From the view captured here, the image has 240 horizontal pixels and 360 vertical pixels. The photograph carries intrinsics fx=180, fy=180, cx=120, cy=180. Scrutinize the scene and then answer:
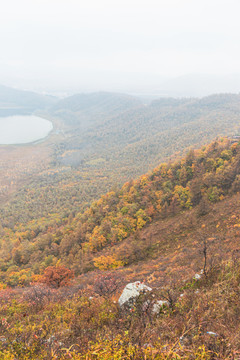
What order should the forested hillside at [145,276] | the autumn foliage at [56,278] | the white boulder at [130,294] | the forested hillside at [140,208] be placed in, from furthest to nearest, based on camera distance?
the forested hillside at [140,208] < the autumn foliage at [56,278] < the white boulder at [130,294] < the forested hillside at [145,276]

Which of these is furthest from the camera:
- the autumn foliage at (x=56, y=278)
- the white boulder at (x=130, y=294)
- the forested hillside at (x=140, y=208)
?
the forested hillside at (x=140, y=208)

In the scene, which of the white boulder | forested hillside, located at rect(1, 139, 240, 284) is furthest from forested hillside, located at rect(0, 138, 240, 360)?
the white boulder

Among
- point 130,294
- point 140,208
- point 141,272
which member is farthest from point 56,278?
point 140,208

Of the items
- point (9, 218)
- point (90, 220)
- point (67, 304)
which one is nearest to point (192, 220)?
point (67, 304)

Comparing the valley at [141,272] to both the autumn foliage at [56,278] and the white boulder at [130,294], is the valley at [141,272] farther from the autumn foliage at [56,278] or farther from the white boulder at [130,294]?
the white boulder at [130,294]

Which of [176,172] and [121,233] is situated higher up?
[176,172]

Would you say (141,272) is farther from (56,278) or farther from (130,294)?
(130,294)

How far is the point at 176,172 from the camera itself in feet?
161

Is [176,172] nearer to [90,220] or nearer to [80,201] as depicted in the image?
[90,220]

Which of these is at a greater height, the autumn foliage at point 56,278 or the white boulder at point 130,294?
the white boulder at point 130,294

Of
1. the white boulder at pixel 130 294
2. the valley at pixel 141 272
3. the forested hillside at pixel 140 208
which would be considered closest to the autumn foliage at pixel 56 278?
the valley at pixel 141 272

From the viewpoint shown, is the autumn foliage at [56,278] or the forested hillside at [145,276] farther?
the autumn foliage at [56,278]

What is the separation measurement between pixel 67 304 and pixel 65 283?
9.58 metres

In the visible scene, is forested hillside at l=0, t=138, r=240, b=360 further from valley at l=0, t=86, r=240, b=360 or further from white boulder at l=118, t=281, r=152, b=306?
white boulder at l=118, t=281, r=152, b=306
